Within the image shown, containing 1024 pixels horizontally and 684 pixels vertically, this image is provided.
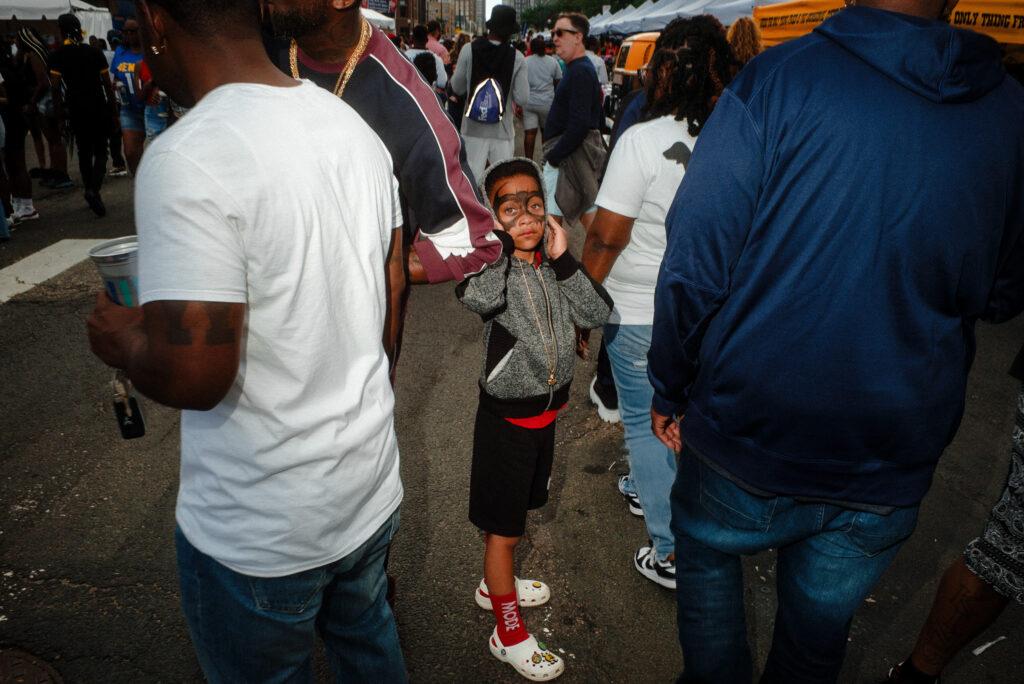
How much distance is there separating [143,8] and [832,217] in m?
1.32

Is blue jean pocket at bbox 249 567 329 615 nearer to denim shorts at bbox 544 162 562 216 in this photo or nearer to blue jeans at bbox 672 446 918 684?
blue jeans at bbox 672 446 918 684

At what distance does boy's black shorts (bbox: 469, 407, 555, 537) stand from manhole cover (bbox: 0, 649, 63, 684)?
61.0 inches

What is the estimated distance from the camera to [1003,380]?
4801mm

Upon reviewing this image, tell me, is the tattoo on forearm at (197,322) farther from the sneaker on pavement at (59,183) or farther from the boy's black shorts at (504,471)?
the sneaker on pavement at (59,183)

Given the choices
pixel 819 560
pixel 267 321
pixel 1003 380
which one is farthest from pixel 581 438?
pixel 1003 380

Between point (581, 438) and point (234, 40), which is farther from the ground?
point (234, 40)

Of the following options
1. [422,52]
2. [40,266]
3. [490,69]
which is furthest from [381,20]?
[40,266]

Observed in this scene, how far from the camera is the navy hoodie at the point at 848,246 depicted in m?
1.28

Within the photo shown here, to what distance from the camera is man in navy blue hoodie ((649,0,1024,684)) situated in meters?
1.29

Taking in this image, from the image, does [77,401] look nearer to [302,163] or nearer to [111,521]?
[111,521]

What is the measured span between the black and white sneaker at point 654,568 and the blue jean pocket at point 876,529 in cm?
131

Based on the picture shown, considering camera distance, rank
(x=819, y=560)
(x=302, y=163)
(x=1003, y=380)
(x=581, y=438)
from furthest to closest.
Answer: (x=1003, y=380), (x=581, y=438), (x=819, y=560), (x=302, y=163)

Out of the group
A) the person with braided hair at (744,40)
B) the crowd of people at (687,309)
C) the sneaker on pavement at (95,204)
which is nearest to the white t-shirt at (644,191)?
the person with braided hair at (744,40)

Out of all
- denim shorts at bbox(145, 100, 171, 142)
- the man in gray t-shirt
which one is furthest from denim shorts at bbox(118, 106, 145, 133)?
the man in gray t-shirt
